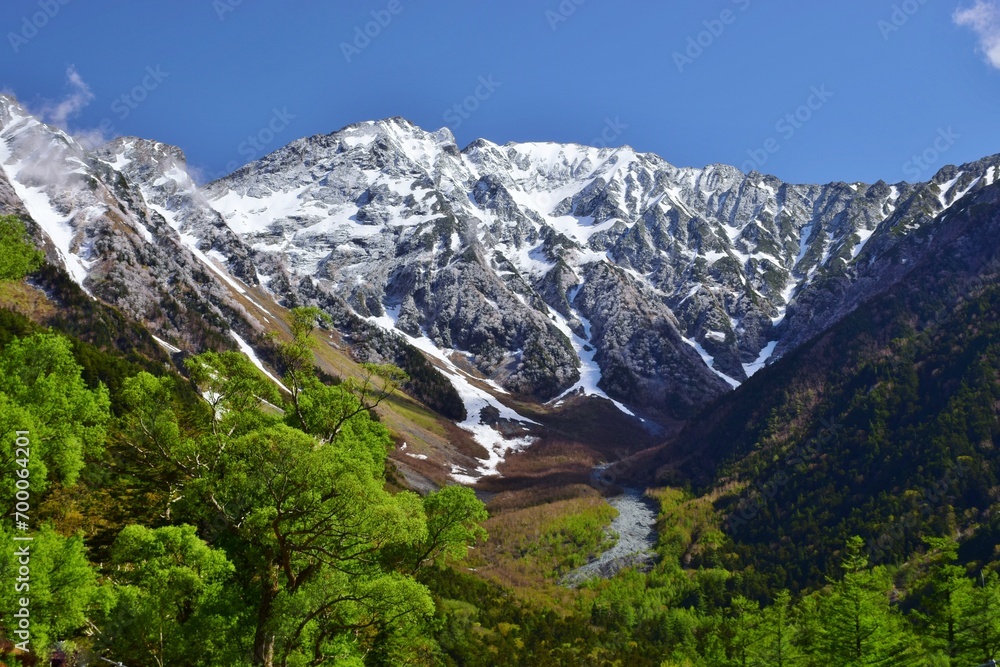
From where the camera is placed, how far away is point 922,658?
113ft

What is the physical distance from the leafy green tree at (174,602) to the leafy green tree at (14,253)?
1865cm

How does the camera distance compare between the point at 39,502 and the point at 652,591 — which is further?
the point at 652,591

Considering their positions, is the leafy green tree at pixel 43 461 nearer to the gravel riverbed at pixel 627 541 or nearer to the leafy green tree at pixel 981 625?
the leafy green tree at pixel 981 625

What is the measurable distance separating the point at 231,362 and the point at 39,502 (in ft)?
41.7

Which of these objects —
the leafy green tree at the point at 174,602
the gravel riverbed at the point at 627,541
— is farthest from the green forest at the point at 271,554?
the gravel riverbed at the point at 627,541

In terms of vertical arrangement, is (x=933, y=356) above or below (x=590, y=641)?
above

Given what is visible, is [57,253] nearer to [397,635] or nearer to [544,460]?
[544,460]

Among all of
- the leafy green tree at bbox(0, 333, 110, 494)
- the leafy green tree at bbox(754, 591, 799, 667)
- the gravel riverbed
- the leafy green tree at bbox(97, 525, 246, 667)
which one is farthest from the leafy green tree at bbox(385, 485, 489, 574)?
the gravel riverbed

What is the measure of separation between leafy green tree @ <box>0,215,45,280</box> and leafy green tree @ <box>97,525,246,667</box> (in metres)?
18.6

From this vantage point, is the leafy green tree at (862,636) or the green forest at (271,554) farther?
the leafy green tree at (862,636)

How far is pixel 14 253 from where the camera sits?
30.8m

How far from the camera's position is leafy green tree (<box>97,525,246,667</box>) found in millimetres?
20141

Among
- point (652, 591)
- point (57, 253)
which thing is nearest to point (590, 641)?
point (652, 591)

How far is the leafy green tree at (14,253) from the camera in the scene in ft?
100
